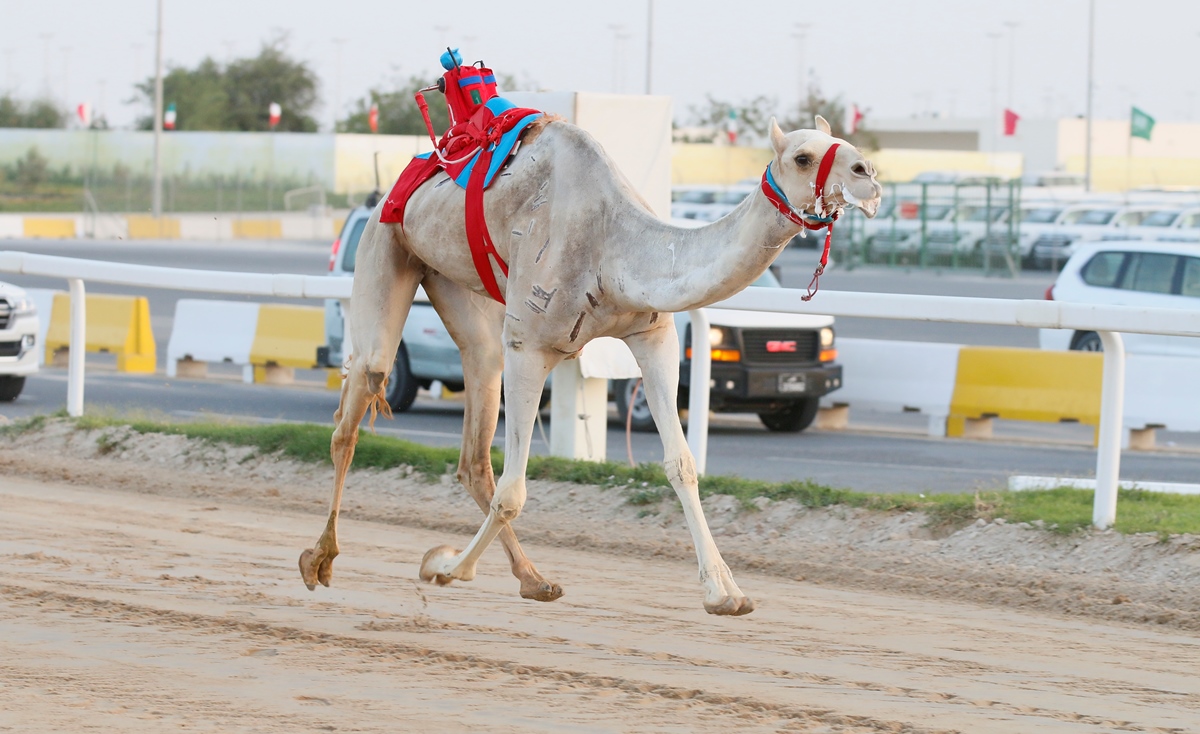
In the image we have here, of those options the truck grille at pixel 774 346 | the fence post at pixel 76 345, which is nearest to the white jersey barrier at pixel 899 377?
the truck grille at pixel 774 346

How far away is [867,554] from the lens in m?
8.91

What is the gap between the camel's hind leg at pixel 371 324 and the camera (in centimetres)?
744

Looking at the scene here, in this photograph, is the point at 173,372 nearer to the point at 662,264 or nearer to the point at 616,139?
the point at 616,139

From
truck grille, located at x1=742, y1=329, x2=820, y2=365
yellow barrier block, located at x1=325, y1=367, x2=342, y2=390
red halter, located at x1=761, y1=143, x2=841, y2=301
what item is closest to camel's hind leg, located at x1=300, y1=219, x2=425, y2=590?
red halter, located at x1=761, y1=143, x2=841, y2=301

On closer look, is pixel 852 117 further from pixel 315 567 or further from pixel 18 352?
pixel 315 567

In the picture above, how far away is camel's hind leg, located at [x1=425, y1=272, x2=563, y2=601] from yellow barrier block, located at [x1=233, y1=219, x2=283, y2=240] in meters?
53.2

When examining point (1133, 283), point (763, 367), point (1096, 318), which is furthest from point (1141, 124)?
point (1096, 318)

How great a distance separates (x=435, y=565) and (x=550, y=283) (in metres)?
1.37

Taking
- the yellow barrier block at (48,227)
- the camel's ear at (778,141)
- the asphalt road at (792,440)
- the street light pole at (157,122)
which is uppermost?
A: the street light pole at (157,122)

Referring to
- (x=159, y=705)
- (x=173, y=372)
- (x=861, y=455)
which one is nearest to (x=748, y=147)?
(x=173, y=372)

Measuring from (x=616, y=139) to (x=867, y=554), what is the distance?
10.3 ft

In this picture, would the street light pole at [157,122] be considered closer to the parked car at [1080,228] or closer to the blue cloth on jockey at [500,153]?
the parked car at [1080,228]

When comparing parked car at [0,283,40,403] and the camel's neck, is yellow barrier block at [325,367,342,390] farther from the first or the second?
the camel's neck

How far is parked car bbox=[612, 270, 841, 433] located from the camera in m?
16.2
